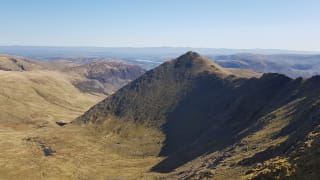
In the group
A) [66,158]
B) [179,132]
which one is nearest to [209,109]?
[179,132]

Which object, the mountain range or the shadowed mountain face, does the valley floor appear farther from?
the shadowed mountain face

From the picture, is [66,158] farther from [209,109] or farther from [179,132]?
[209,109]

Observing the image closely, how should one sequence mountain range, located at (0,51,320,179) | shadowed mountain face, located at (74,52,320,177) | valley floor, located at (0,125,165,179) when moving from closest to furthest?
1. mountain range, located at (0,51,320,179)
2. shadowed mountain face, located at (74,52,320,177)
3. valley floor, located at (0,125,165,179)

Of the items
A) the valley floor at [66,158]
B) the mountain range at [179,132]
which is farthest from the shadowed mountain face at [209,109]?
the valley floor at [66,158]

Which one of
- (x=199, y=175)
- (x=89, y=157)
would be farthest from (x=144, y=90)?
(x=199, y=175)

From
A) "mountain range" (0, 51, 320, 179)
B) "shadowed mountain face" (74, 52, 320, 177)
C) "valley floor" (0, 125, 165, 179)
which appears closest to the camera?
"mountain range" (0, 51, 320, 179)

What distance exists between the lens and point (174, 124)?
525 feet

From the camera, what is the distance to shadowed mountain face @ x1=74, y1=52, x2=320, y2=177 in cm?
10425

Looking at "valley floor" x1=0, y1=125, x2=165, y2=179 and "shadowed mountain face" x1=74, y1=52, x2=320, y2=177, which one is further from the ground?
"shadowed mountain face" x1=74, y1=52, x2=320, y2=177

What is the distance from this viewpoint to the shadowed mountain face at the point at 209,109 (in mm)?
104250

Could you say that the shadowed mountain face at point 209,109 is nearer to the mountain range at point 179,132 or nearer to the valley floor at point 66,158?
the mountain range at point 179,132

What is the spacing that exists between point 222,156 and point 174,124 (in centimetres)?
6668

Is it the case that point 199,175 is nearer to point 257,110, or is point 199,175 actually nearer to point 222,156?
point 222,156

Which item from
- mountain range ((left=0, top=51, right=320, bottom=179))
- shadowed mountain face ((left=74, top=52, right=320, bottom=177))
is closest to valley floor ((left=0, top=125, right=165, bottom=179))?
mountain range ((left=0, top=51, right=320, bottom=179))
